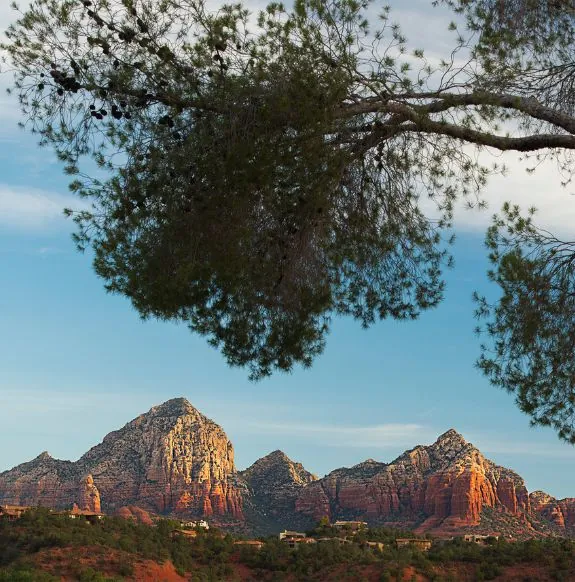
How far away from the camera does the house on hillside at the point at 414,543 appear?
176 ft

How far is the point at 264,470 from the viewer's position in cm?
12156

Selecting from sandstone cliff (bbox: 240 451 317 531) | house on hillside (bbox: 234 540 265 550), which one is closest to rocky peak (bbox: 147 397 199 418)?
sandstone cliff (bbox: 240 451 317 531)

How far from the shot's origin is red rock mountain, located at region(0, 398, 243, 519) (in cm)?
11050

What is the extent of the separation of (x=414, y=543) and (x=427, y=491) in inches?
1831

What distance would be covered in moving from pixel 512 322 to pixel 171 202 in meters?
4.46

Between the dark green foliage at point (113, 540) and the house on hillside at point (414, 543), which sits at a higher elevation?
the house on hillside at point (414, 543)

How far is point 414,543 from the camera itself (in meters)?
55.1

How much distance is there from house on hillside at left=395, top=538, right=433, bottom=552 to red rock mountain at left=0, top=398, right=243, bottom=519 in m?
52.1

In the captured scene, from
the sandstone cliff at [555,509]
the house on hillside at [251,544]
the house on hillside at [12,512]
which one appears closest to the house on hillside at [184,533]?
the house on hillside at [251,544]

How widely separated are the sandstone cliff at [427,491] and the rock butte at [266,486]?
0.40ft

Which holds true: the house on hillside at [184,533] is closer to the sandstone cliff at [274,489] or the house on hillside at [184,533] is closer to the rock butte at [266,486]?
the rock butte at [266,486]

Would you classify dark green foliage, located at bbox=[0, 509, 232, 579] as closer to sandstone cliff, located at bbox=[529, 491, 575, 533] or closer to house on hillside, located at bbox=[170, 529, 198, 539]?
house on hillside, located at bbox=[170, 529, 198, 539]

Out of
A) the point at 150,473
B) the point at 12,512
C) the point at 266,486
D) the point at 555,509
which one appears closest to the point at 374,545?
the point at 12,512

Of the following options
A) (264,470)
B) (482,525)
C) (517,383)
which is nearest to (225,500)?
(264,470)
